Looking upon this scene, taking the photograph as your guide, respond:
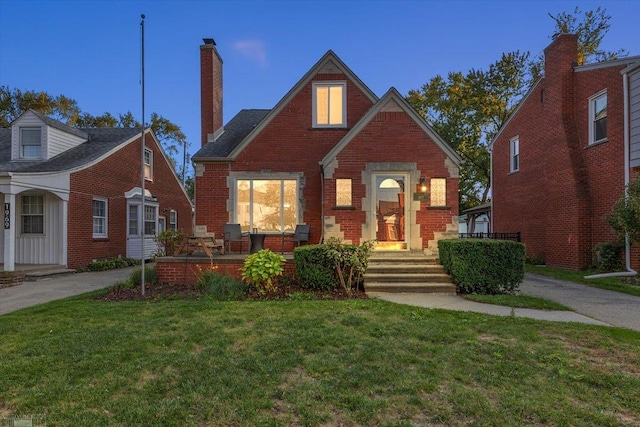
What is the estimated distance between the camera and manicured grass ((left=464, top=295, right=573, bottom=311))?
20.2 feet

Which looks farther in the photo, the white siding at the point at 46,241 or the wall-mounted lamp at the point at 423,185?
the white siding at the point at 46,241

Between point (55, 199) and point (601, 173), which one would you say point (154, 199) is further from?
point (601, 173)

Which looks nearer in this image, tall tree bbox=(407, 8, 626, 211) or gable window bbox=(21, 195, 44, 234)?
gable window bbox=(21, 195, 44, 234)

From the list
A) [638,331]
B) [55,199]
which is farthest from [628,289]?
[55,199]

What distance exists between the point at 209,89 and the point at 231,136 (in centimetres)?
174

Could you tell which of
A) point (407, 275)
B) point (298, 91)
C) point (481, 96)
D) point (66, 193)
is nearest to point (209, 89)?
point (298, 91)

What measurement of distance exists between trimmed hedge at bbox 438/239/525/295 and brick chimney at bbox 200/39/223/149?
9187mm

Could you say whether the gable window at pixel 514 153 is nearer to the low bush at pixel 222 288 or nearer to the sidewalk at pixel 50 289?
the low bush at pixel 222 288

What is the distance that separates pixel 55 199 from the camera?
12.4 m

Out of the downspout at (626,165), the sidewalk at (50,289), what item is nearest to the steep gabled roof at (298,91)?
the sidewalk at (50,289)

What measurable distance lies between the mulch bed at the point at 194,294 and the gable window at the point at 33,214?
738 cm

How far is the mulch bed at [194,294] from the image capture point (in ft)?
22.7

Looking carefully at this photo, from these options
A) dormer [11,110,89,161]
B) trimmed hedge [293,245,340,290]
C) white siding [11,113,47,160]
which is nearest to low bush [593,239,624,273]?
trimmed hedge [293,245,340,290]

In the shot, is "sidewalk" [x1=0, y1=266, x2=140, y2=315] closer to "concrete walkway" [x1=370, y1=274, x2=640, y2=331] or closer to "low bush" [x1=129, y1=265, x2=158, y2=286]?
"low bush" [x1=129, y1=265, x2=158, y2=286]
